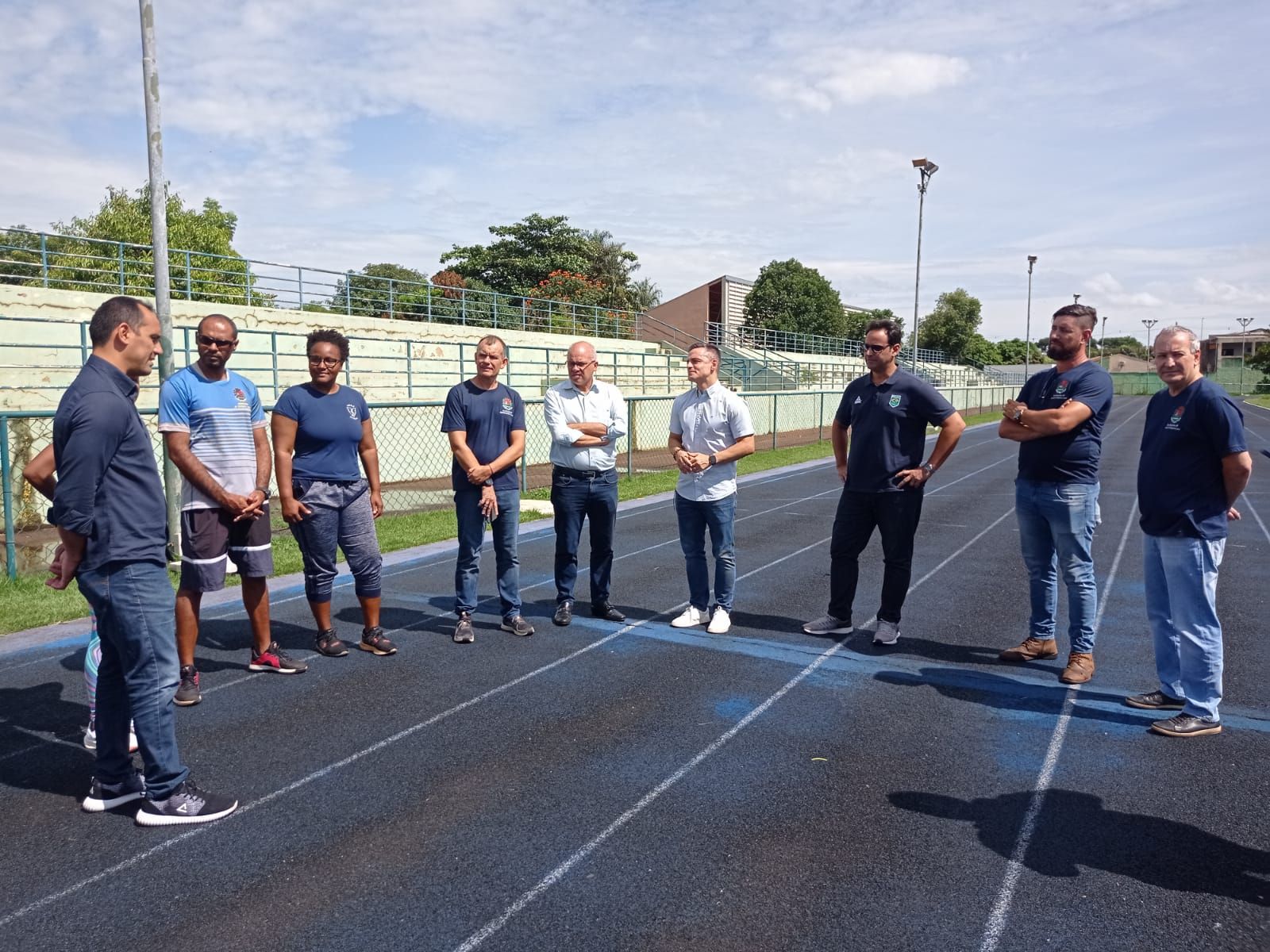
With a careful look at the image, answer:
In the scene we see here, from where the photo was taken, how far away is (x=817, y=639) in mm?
6254

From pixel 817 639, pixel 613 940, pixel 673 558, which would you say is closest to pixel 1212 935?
pixel 613 940

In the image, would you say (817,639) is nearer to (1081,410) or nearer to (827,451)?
(1081,410)

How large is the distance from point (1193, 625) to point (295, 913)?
4.18 metres

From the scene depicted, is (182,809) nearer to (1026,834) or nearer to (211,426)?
(211,426)

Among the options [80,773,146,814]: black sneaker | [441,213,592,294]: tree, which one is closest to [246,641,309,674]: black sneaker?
[80,773,146,814]: black sneaker

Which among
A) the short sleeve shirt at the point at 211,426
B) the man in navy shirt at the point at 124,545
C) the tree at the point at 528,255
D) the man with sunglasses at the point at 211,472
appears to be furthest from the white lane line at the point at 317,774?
the tree at the point at 528,255

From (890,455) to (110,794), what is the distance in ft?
15.0

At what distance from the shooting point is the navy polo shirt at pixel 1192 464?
4.41 meters

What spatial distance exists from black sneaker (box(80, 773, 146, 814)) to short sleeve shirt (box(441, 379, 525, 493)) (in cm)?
276

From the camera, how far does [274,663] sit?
5445 millimetres

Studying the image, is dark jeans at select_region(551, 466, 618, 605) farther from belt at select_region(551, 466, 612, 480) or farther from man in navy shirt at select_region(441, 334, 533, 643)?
man in navy shirt at select_region(441, 334, 533, 643)

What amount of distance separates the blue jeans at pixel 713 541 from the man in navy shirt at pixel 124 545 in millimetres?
3527

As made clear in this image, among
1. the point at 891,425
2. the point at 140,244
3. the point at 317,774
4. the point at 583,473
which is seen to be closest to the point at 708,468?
the point at 583,473

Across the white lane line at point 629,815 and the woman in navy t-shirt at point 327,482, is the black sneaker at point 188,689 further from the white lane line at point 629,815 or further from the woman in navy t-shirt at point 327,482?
the white lane line at point 629,815
